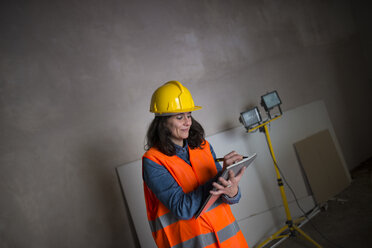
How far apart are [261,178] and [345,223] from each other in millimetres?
974

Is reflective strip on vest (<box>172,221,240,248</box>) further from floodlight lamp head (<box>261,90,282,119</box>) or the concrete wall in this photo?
floodlight lamp head (<box>261,90,282,119</box>)

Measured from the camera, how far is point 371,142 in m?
4.62

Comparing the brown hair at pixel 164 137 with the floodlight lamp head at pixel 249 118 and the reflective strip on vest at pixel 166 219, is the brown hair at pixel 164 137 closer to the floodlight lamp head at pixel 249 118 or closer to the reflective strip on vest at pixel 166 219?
the reflective strip on vest at pixel 166 219

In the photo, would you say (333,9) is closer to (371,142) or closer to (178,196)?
(371,142)

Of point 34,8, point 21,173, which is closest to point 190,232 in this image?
point 21,173

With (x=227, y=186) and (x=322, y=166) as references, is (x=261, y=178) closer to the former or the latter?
(x=322, y=166)

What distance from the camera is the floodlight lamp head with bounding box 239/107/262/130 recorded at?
8.79 feet

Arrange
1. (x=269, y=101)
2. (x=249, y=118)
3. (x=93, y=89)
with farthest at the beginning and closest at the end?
(x=269, y=101) < (x=249, y=118) < (x=93, y=89)

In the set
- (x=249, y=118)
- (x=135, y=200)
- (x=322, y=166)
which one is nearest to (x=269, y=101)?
(x=249, y=118)

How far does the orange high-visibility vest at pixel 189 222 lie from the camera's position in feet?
4.45

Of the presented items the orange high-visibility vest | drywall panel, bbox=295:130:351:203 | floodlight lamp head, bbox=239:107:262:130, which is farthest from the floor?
the orange high-visibility vest

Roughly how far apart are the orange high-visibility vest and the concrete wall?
1.07m

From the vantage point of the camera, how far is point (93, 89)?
2428 mm

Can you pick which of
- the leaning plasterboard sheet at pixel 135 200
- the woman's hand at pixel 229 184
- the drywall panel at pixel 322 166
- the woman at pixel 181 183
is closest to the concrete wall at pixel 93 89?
the leaning plasterboard sheet at pixel 135 200
